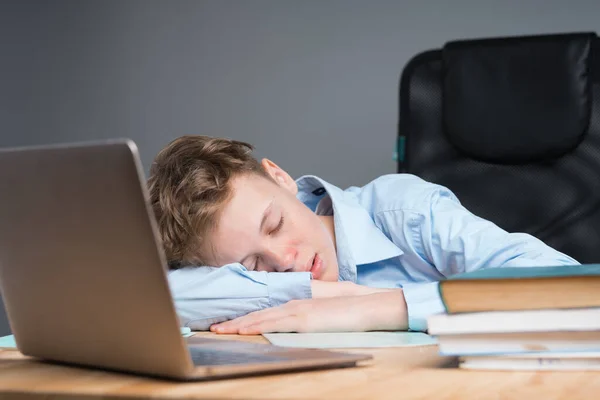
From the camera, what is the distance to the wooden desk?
1.90ft

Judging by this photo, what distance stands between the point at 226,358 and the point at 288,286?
51cm

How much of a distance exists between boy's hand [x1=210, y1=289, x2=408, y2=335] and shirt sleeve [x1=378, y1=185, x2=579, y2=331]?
0.92 feet

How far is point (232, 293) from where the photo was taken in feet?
3.90

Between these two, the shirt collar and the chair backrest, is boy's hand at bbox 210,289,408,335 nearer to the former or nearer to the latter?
the shirt collar

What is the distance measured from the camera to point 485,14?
240 centimetres

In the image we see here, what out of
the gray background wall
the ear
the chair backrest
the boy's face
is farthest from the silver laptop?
the gray background wall

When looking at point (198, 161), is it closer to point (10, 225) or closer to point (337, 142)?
point (10, 225)

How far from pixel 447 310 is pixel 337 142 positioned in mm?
1924

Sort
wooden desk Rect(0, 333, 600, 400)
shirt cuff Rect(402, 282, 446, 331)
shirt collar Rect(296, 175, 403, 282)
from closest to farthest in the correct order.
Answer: wooden desk Rect(0, 333, 600, 400) → shirt cuff Rect(402, 282, 446, 331) → shirt collar Rect(296, 175, 403, 282)

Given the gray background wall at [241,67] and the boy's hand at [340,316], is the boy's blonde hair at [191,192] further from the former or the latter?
the gray background wall at [241,67]

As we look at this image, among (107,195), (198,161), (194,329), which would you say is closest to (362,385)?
(107,195)

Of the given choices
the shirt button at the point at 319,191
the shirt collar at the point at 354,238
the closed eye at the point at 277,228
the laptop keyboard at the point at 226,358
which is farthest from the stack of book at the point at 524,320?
the shirt button at the point at 319,191

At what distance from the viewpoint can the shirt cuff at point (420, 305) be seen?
1.01m

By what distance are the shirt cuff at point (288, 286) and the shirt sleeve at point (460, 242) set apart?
0.30 meters
